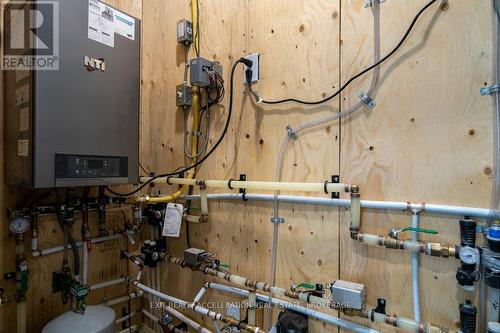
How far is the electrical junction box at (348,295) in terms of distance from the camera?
984mm

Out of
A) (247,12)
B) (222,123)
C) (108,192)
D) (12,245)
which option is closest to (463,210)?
(222,123)

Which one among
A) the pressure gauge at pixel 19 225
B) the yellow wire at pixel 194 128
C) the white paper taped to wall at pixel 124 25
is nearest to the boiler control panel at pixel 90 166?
the yellow wire at pixel 194 128

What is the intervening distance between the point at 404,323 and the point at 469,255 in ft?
1.09

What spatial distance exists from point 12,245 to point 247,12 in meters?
1.78

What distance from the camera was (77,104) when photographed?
4.07ft

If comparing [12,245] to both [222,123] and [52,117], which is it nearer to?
[52,117]

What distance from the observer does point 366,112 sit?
1091 millimetres

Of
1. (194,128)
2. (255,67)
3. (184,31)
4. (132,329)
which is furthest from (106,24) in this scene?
(132,329)

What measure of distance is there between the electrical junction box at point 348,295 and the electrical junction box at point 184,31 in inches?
63.4

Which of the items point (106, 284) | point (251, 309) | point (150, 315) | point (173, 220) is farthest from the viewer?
point (150, 315)

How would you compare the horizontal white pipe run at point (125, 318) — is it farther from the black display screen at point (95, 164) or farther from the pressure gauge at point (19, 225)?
the black display screen at point (95, 164)

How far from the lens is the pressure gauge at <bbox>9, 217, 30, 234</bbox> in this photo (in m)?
1.31

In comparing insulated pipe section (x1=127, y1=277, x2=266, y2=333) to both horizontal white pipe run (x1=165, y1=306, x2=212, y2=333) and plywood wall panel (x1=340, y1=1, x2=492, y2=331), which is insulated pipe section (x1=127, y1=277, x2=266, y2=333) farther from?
plywood wall panel (x1=340, y1=1, x2=492, y2=331)

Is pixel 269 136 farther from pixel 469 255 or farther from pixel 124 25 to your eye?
pixel 124 25
